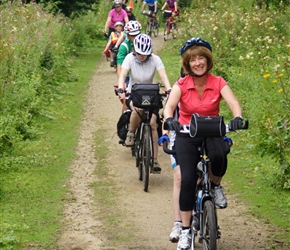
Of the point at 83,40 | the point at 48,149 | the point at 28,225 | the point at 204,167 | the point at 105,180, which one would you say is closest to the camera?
the point at 204,167

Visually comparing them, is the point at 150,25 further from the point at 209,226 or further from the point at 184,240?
the point at 209,226

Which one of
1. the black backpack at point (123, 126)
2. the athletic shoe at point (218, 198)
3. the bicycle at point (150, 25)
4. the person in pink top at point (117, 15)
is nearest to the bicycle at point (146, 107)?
the black backpack at point (123, 126)

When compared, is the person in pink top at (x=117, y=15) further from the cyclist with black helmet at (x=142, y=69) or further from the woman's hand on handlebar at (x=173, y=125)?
the woman's hand on handlebar at (x=173, y=125)

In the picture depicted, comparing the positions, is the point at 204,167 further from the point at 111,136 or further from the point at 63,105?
the point at 63,105

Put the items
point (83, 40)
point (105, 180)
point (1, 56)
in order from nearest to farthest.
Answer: point (105, 180), point (1, 56), point (83, 40)

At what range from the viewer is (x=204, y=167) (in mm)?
7086

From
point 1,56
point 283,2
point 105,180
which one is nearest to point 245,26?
point 283,2

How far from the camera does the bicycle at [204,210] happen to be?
6.82m

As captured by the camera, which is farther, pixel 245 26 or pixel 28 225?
pixel 245 26

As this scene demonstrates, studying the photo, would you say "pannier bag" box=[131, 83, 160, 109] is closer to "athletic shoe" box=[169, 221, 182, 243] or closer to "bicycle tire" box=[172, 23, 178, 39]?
"athletic shoe" box=[169, 221, 182, 243]

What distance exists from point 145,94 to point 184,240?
11.3 ft

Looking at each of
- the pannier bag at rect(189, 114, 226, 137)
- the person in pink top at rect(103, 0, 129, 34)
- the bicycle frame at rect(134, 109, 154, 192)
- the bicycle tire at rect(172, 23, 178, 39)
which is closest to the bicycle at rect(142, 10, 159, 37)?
the bicycle tire at rect(172, 23, 178, 39)

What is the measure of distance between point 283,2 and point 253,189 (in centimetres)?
745

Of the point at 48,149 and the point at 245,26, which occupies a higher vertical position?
the point at 245,26
